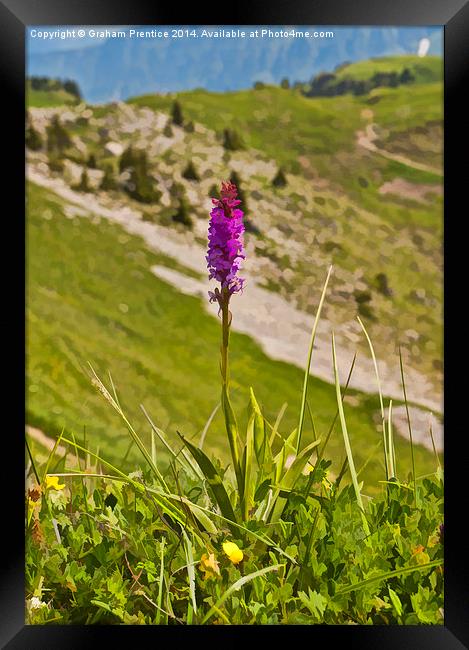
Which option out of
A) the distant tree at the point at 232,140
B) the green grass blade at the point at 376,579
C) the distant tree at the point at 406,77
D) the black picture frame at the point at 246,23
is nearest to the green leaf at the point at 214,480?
the green grass blade at the point at 376,579

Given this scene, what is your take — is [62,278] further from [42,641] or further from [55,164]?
[42,641]

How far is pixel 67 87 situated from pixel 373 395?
1.71 meters

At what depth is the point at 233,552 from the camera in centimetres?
211

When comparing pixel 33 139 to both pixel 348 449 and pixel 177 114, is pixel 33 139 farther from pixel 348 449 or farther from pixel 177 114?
pixel 348 449

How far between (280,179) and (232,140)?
0.94 feet

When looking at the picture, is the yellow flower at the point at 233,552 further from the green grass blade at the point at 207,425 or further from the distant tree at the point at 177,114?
the distant tree at the point at 177,114

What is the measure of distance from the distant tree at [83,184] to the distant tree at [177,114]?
0.58m

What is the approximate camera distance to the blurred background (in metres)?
2.31

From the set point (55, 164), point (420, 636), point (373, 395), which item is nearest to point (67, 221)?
point (55, 164)

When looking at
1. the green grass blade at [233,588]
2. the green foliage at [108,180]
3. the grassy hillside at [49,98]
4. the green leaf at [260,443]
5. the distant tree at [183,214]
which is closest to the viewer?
the green grass blade at [233,588]

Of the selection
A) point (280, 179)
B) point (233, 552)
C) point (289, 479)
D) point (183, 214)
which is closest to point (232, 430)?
point (289, 479)

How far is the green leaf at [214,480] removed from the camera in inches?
84.8

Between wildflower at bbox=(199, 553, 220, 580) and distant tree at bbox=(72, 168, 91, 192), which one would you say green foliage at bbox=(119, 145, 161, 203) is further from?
wildflower at bbox=(199, 553, 220, 580)

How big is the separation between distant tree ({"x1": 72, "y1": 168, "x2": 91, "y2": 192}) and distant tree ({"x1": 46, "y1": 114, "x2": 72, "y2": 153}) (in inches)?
6.6
